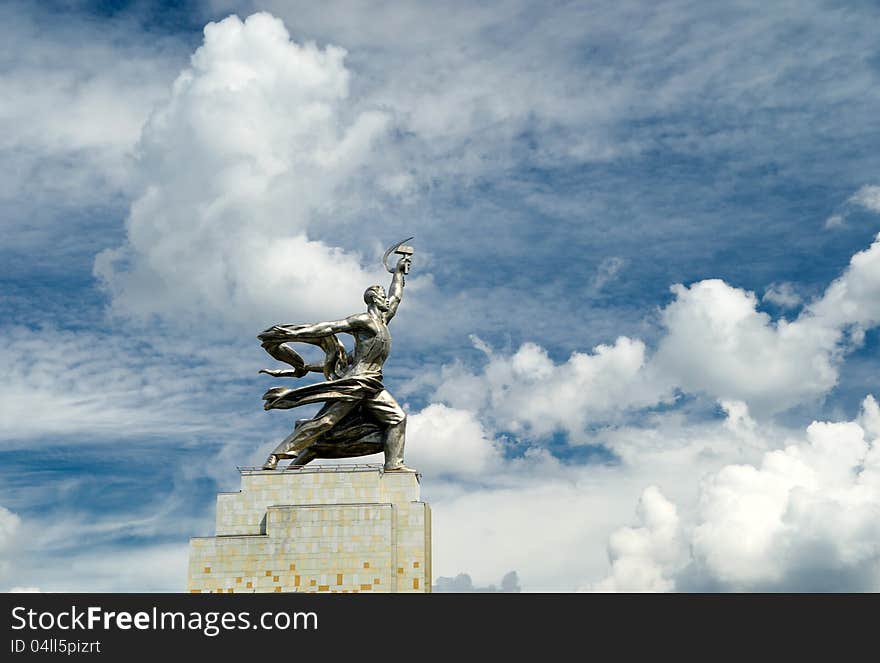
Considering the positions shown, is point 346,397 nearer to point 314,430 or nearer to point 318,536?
point 314,430

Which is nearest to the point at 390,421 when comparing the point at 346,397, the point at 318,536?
the point at 346,397

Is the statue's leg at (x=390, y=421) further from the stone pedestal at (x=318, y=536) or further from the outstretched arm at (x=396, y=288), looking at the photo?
the outstretched arm at (x=396, y=288)

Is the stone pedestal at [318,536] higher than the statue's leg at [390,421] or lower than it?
lower

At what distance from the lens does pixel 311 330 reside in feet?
115

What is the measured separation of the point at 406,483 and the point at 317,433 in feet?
11.1

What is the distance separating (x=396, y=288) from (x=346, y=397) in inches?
167

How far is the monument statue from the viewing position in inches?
1362

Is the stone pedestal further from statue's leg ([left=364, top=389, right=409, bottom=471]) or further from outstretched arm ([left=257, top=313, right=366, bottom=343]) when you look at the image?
outstretched arm ([left=257, top=313, right=366, bottom=343])

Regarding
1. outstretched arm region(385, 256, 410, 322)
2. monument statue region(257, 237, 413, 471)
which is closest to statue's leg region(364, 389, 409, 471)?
monument statue region(257, 237, 413, 471)

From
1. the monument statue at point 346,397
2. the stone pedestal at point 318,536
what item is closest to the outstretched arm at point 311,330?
the monument statue at point 346,397

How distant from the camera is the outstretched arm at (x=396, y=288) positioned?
117ft

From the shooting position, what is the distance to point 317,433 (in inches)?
1364
